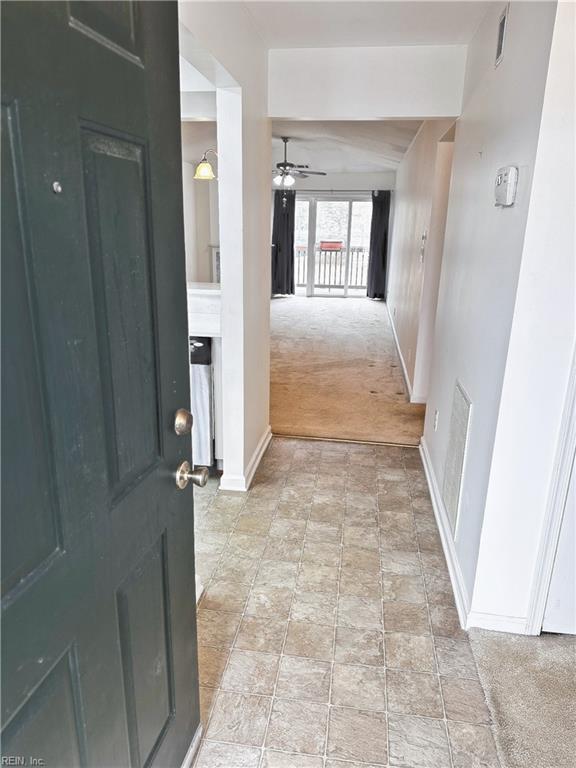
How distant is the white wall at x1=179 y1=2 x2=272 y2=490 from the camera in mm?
2174

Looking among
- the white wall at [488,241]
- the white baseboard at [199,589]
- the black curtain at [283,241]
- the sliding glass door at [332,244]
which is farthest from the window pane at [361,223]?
the white baseboard at [199,589]

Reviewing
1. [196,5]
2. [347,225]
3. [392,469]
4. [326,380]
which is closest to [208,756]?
[392,469]

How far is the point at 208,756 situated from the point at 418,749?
0.60m

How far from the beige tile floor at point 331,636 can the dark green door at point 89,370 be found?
536 mm

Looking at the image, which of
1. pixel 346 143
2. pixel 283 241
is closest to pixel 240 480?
pixel 346 143

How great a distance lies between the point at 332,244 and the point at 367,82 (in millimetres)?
7944

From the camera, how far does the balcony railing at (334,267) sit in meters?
10.6

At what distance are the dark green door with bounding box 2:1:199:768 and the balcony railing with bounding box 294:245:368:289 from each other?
9971 mm

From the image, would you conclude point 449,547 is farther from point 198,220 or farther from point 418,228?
point 198,220

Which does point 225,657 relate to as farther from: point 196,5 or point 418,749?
point 196,5

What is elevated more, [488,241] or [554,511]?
[488,241]

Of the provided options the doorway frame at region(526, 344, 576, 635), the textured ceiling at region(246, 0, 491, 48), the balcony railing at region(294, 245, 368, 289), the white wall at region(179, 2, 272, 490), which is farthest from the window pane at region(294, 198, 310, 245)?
the doorway frame at region(526, 344, 576, 635)

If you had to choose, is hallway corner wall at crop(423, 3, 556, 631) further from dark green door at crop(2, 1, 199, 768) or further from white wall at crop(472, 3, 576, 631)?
dark green door at crop(2, 1, 199, 768)

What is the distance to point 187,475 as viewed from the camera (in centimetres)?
114
